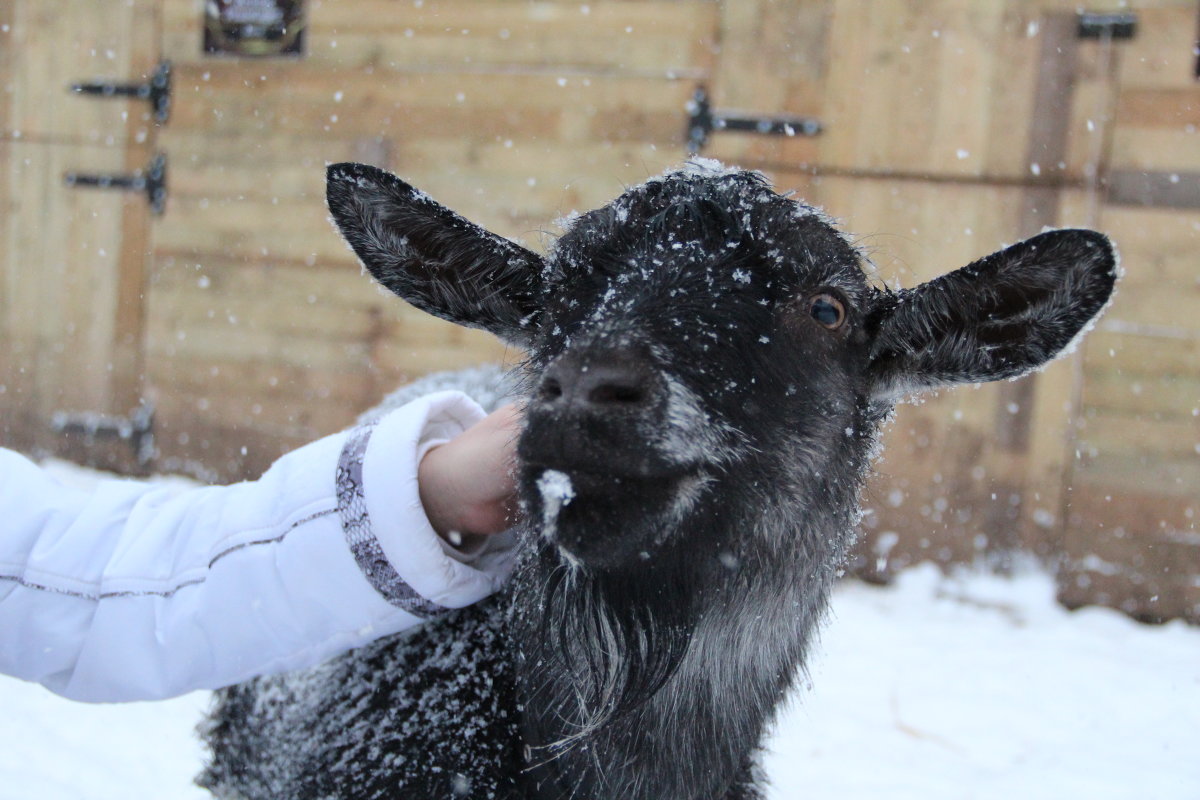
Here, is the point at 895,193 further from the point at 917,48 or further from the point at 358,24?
the point at 358,24

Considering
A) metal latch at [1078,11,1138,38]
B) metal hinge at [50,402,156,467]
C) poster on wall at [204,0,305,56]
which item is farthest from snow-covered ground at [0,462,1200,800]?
poster on wall at [204,0,305,56]

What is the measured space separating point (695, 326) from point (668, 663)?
627mm

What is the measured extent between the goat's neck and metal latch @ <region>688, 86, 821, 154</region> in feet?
12.8

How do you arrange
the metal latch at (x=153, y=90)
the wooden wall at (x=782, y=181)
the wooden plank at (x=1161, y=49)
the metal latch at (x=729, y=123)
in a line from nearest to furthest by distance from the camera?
the wooden plank at (x=1161, y=49) → the wooden wall at (x=782, y=181) → the metal latch at (x=729, y=123) → the metal latch at (x=153, y=90)

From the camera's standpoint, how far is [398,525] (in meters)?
1.95

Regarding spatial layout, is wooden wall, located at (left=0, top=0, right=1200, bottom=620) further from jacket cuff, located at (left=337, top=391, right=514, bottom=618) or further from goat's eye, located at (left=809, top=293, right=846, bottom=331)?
jacket cuff, located at (left=337, top=391, right=514, bottom=618)

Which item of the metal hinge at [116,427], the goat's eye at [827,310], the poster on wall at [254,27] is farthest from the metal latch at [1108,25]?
the metal hinge at [116,427]

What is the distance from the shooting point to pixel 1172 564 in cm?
527

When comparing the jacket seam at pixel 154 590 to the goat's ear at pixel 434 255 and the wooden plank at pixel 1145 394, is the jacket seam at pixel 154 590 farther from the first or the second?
the wooden plank at pixel 1145 394

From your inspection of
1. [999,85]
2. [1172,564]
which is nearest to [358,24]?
[999,85]

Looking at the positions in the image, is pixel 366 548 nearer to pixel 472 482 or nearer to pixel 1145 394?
pixel 472 482

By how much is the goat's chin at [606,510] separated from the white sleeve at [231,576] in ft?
1.66

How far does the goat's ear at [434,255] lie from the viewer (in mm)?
1997

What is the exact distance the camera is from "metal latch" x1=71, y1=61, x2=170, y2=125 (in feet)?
21.4
